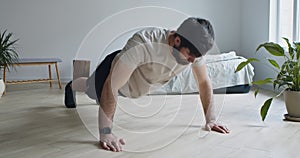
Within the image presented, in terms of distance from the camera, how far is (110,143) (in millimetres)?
1530

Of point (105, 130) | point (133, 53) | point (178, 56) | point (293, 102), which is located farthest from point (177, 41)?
point (293, 102)

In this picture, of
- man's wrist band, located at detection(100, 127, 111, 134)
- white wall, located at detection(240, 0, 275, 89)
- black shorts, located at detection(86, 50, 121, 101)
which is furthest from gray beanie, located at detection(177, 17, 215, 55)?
white wall, located at detection(240, 0, 275, 89)

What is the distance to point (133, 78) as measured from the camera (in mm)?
1686

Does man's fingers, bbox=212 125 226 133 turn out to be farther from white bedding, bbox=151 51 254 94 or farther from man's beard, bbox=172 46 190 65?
white bedding, bbox=151 51 254 94

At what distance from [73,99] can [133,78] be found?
92 centimetres

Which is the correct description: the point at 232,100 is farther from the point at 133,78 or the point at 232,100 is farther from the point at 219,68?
the point at 133,78

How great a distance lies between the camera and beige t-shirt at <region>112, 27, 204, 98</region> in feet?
4.83

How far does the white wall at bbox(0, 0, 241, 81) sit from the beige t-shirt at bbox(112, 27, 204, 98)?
7.65ft

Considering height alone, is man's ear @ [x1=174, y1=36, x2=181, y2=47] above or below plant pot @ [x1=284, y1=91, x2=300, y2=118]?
above

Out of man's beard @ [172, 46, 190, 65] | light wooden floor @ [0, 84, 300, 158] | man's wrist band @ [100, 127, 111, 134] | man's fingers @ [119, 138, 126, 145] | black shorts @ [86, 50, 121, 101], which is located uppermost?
man's beard @ [172, 46, 190, 65]

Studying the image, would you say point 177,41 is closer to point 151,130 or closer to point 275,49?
point 151,130

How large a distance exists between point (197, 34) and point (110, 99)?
478mm

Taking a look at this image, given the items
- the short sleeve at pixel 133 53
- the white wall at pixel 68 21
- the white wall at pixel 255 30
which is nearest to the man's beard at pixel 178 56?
the short sleeve at pixel 133 53

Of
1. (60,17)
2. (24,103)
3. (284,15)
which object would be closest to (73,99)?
(24,103)
